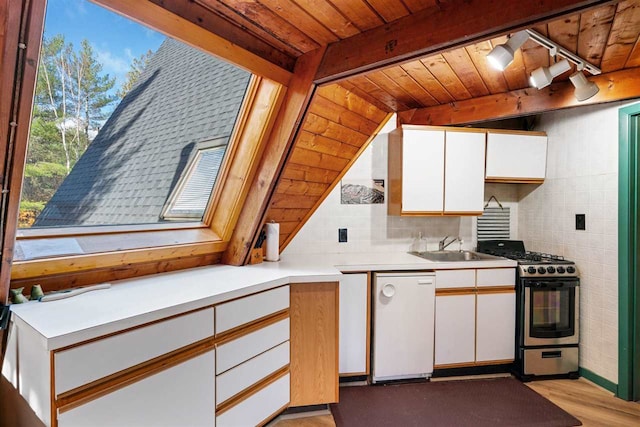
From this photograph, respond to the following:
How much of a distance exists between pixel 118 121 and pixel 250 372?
1498mm

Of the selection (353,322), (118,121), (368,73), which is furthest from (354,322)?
(118,121)

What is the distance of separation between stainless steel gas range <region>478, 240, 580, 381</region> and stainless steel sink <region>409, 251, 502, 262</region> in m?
0.35

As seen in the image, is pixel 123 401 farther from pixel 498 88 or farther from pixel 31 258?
pixel 498 88

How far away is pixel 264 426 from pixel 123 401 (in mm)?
1030

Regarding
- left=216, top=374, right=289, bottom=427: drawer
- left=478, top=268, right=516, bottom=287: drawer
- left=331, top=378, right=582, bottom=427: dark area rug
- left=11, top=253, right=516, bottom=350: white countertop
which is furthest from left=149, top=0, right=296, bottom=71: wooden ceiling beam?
left=331, top=378, right=582, bottom=427: dark area rug

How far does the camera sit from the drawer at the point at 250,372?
5.60 ft

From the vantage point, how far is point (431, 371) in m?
2.63

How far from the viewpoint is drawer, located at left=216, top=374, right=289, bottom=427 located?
1.76 meters

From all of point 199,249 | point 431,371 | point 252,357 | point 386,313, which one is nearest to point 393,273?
point 386,313

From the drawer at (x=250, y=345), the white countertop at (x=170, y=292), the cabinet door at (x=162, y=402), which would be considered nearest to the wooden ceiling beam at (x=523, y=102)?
the white countertop at (x=170, y=292)

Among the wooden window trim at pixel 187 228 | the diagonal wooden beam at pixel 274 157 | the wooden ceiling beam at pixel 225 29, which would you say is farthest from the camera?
the diagonal wooden beam at pixel 274 157

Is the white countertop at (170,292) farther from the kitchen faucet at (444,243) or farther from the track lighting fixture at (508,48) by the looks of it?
the track lighting fixture at (508,48)

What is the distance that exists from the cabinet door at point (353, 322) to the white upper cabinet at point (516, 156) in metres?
1.55

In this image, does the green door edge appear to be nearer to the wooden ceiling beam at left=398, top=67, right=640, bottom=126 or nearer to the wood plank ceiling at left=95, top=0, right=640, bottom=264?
the wooden ceiling beam at left=398, top=67, right=640, bottom=126
